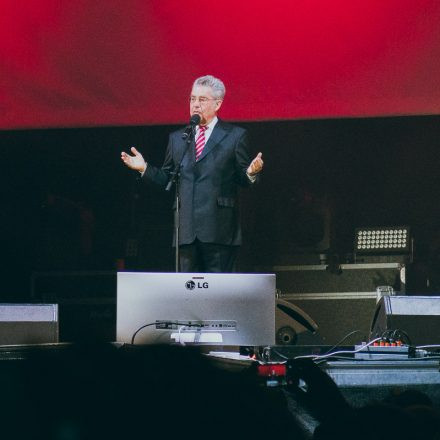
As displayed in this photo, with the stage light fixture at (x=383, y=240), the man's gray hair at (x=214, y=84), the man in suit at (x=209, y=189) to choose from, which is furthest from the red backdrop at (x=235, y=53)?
the man in suit at (x=209, y=189)

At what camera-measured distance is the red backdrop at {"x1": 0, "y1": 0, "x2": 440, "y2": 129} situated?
4.75m

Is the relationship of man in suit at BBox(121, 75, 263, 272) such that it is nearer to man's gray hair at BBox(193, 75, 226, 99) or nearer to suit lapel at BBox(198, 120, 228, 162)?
suit lapel at BBox(198, 120, 228, 162)

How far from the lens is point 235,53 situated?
4.86 meters

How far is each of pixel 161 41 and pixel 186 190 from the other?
1452 mm

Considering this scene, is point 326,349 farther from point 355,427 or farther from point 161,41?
point 161,41

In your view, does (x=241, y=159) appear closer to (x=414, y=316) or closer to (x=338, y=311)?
(x=338, y=311)

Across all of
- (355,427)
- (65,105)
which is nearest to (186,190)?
(65,105)

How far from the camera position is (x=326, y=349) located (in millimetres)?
1529

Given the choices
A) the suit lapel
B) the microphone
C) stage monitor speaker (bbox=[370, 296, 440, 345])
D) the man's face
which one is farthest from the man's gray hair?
stage monitor speaker (bbox=[370, 296, 440, 345])

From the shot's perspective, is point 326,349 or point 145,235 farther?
point 145,235

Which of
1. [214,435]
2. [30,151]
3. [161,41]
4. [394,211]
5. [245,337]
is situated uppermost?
[161,41]

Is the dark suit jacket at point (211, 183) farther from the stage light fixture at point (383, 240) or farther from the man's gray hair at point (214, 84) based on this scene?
the stage light fixture at point (383, 240)

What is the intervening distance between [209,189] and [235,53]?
1.42 m

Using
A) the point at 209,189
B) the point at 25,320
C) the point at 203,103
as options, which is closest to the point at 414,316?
the point at 25,320
